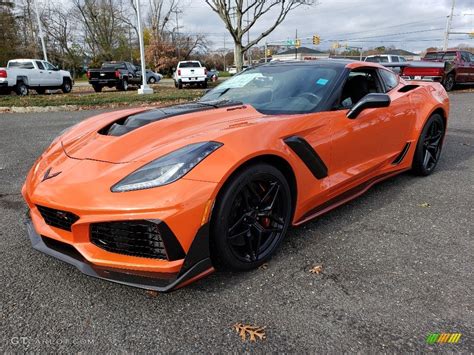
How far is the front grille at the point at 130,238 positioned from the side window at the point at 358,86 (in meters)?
1.89

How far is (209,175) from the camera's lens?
79.2 inches

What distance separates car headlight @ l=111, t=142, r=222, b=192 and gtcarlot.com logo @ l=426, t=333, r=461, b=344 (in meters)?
1.46

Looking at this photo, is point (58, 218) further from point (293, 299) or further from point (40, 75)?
point (40, 75)

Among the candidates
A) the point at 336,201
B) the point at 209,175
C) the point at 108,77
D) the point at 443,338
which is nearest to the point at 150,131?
the point at 209,175

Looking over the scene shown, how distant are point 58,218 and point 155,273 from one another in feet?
2.20

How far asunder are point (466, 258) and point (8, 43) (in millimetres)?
44143

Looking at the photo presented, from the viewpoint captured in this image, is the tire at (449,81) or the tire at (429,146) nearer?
the tire at (429,146)

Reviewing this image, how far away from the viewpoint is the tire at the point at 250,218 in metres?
2.11

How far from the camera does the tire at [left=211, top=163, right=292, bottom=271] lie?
6.91 feet

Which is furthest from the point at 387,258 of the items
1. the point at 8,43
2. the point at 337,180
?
the point at 8,43

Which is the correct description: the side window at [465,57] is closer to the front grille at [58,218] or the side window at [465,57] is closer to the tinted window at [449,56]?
the tinted window at [449,56]

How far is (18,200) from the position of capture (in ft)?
11.9

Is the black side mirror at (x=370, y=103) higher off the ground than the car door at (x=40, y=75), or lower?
lower

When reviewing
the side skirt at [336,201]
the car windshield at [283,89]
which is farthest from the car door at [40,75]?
the side skirt at [336,201]
